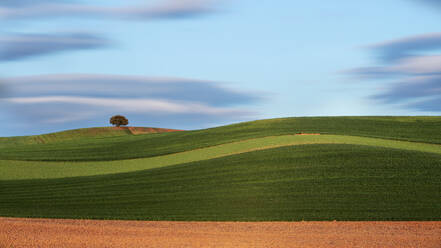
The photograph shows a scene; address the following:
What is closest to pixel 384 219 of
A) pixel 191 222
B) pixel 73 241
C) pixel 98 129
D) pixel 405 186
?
pixel 405 186

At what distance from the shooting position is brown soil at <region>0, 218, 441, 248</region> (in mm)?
13977

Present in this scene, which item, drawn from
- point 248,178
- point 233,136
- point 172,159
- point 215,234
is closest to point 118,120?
point 233,136

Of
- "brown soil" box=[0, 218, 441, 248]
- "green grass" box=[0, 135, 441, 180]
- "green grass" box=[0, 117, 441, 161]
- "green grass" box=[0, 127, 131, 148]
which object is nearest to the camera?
"brown soil" box=[0, 218, 441, 248]

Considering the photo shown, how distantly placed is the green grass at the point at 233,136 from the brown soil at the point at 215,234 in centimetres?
1860

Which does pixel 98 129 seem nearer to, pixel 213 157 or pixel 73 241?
pixel 213 157

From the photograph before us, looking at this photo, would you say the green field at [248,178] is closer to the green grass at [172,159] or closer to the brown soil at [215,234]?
the green grass at [172,159]

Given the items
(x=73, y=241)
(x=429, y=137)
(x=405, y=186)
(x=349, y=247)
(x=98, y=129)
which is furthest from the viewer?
(x=98, y=129)

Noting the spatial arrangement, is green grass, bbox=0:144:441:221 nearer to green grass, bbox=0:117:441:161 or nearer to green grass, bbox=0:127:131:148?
green grass, bbox=0:117:441:161

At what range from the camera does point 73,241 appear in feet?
47.9

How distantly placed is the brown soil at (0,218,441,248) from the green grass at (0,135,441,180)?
1316cm

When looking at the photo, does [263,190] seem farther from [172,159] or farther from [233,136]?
[233,136]

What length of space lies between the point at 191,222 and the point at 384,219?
22.8ft

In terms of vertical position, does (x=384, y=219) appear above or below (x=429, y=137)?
below

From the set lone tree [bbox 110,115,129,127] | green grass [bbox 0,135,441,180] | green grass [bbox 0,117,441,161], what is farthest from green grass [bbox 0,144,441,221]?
lone tree [bbox 110,115,129,127]
